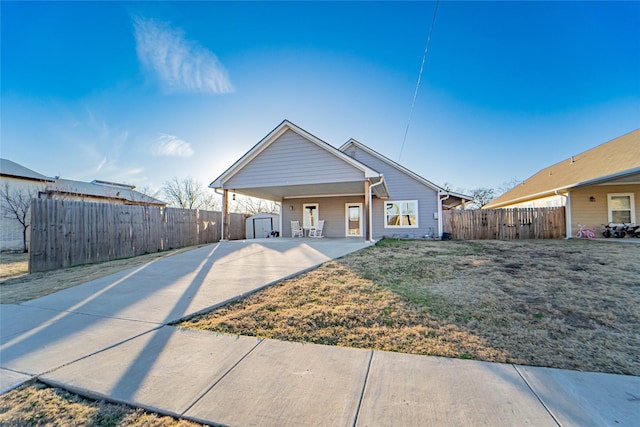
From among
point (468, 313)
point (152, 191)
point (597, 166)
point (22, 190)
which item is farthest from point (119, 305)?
point (152, 191)

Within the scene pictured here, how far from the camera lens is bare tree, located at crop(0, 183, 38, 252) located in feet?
43.9

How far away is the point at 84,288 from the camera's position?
16.9 feet

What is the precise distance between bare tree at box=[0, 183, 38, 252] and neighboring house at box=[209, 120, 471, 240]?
11.5 m

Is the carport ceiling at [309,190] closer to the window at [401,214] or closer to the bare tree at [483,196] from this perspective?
the window at [401,214]

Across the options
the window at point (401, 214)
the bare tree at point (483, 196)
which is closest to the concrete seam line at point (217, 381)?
the window at point (401, 214)

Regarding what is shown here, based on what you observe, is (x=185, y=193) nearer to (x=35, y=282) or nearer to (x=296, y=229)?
(x=296, y=229)

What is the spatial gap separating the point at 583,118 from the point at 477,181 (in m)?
20.4

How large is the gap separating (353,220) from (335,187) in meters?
2.97

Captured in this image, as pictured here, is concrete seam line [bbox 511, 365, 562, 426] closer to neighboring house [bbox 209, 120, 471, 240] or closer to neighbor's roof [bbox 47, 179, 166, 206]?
neighboring house [bbox 209, 120, 471, 240]

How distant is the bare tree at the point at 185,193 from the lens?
92.7 ft

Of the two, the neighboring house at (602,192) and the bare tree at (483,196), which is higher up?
the bare tree at (483,196)

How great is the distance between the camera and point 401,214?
13977mm

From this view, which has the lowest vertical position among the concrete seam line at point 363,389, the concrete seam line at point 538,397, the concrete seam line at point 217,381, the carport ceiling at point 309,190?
the concrete seam line at point 217,381

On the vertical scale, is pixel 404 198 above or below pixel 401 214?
above
